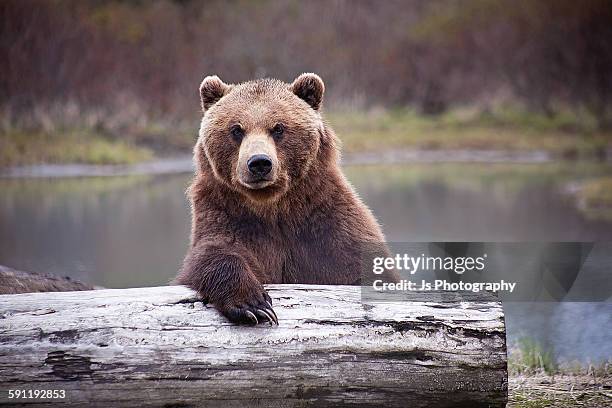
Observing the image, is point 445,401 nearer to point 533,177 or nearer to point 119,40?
point 119,40

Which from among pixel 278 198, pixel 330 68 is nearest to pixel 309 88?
pixel 278 198

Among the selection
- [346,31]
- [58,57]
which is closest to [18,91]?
[58,57]

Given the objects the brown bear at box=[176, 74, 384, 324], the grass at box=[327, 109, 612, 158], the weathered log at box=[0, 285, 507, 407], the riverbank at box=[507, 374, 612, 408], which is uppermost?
the grass at box=[327, 109, 612, 158]

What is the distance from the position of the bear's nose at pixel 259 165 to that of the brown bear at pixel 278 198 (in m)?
0.05

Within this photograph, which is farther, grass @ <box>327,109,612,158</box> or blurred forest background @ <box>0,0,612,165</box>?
grass @ <box>327,109,612,158</box>

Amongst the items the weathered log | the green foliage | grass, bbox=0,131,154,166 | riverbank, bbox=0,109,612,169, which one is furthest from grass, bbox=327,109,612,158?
the weathered log

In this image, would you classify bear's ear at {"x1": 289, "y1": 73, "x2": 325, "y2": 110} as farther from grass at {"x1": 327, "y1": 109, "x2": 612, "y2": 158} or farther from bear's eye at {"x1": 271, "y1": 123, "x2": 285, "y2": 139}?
grass at {"x1": 327, "y1": 109, "x2": 612, "y2": 158}

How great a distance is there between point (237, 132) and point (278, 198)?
1.10 feet

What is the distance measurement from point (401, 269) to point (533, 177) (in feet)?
21.9

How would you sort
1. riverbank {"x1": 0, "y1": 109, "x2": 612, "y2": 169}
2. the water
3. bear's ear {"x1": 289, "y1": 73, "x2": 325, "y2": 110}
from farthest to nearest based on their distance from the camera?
1. riverbank {"x1": 0, "y1": 109, "x2": 612, "y2": 169}
2. the water
3. bear's ear {"x1": 289, "y1": 73, "x2": 325, "y2": 110}

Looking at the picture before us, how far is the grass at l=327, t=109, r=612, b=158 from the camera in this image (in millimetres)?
9398

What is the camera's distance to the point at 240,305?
2.80 m

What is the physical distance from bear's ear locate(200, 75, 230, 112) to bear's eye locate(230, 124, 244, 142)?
34cm

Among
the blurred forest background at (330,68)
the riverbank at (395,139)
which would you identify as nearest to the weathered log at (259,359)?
the blurred forest background at (330,68)
